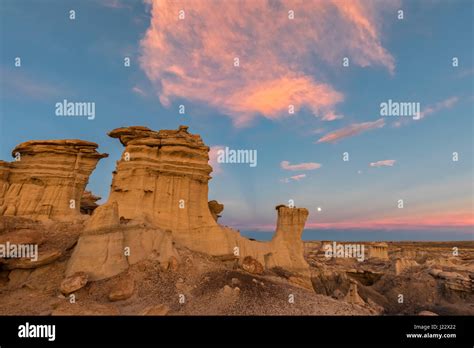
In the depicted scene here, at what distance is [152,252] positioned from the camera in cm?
1883

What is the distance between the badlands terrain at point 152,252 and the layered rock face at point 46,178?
95 millimetres

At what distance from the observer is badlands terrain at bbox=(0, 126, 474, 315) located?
15328 mm

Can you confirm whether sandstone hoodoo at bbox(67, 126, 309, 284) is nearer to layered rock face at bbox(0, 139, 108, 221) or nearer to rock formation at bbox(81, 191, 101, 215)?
layered rock face at bbox(0, 139, 108, 221)

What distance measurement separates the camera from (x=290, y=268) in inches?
1206

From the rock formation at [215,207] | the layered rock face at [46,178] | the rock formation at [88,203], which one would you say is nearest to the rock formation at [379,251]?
the rock formation at [215,207]

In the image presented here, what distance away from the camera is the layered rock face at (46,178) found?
26.7 metres

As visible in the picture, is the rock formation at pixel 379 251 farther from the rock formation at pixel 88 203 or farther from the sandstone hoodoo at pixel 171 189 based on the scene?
the rock formation at pixel 88 203

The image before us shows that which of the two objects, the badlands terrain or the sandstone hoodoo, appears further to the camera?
the sandstone hoodoo

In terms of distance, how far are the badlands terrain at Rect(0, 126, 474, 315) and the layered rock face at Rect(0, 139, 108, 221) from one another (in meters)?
0.09

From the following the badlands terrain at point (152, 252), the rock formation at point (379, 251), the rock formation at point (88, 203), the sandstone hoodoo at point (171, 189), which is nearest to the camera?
the badlands terrain at point (152, 252)

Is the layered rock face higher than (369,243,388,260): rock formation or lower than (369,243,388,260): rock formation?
higher

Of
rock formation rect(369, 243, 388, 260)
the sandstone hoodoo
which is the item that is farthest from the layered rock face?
rock formation rect(369, 243, 388, 260)
